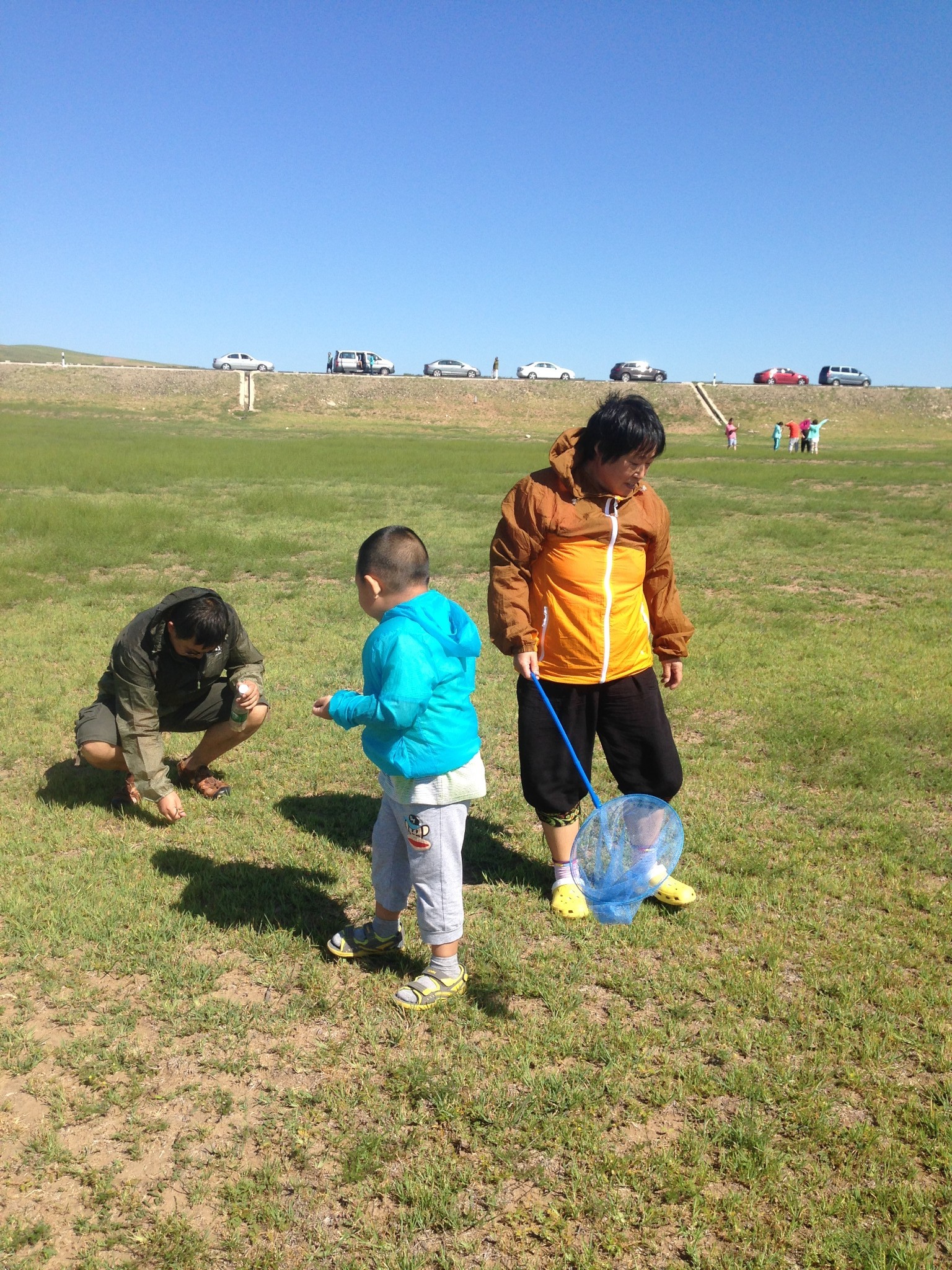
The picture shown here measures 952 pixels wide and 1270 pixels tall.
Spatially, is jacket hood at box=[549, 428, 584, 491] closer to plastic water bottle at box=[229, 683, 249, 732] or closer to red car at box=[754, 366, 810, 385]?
plastic water bottle at box=[229, 683, 249, 732]

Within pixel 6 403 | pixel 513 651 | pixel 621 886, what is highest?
pixel 6 403

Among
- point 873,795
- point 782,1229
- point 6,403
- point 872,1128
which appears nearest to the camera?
point 782,1229

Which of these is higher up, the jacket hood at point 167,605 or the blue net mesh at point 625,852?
the jacket hood at point 167,605

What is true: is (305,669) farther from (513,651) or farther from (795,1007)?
(795,1007)

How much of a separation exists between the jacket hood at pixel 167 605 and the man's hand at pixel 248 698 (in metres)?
0.45

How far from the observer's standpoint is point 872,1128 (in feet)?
9.11

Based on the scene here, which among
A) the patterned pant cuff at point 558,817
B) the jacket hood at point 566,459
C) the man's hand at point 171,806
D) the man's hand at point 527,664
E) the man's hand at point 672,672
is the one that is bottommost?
the man's hand at point 171,806

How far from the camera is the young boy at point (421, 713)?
9.80ft

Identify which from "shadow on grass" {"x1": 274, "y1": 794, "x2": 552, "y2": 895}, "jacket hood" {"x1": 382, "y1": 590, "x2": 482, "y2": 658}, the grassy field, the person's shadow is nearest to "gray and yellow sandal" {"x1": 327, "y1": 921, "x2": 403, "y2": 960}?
the grassy field

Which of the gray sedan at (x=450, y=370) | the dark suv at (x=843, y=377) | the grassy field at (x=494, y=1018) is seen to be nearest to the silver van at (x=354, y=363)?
the gray sedan at (x=450, y=370)

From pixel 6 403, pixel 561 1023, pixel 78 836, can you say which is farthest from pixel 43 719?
pixel 6 403

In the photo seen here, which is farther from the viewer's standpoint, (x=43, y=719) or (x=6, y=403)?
(x=6, y=403)

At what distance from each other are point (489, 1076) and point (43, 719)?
14.7ft

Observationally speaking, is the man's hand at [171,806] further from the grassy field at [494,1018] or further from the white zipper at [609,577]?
the white zipper at [609,577]
